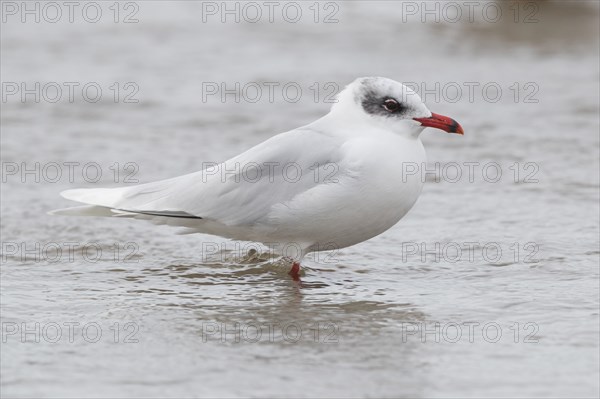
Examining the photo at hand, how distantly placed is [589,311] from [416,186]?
1.03 meters

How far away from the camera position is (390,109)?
600 centimetres

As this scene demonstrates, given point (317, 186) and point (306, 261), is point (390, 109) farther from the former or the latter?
point (306, 261)

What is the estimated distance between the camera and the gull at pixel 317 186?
573 centimetres

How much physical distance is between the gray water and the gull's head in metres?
0.81

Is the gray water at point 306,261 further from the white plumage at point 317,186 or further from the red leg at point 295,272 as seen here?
the white plumage at point 317,186

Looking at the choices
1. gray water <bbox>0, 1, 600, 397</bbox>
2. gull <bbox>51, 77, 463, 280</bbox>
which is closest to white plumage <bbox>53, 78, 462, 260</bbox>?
gull <bbox>51, 77, 463, 280</bbox>

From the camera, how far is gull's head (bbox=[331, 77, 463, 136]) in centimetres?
597

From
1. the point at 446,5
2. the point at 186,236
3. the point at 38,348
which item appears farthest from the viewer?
the point at 446,5

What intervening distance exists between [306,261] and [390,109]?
3.72 feet

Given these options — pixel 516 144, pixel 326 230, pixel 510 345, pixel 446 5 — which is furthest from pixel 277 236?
pixel 446 5

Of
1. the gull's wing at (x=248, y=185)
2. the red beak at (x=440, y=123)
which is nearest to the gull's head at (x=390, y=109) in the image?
the red beak at (x=440, y=123)

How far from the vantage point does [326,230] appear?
586 centimetres

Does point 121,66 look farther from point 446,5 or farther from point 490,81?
point 446,5

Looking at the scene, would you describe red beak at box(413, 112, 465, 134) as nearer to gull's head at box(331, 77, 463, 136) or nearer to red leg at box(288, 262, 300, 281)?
gull's head at box(331, 77, 463, 136)
